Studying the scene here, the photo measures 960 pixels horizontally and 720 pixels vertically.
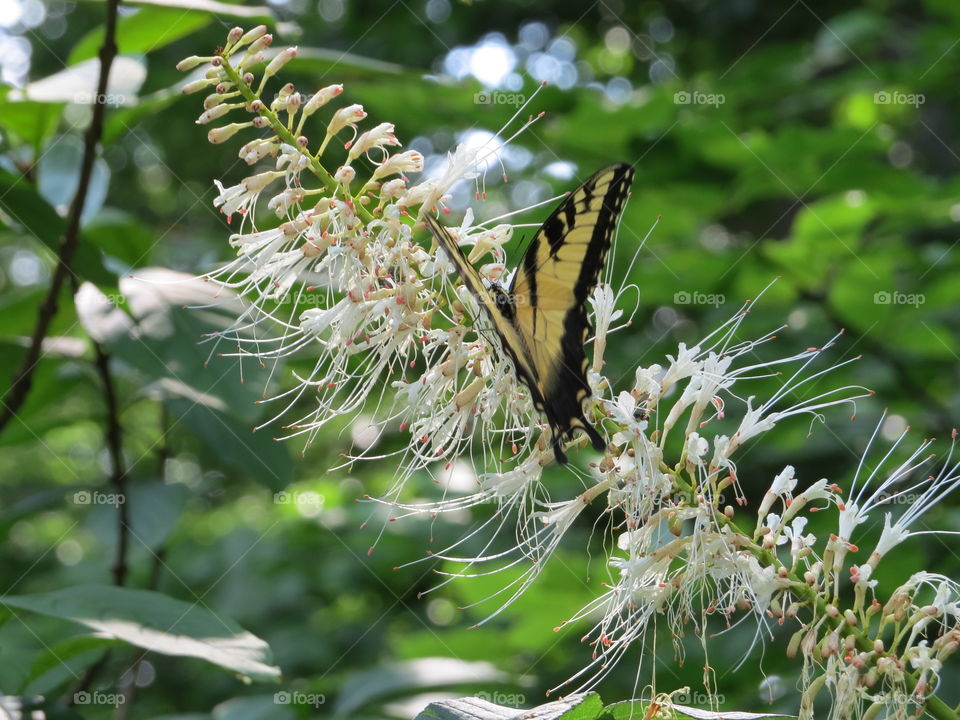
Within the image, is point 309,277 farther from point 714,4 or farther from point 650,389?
point 714,4

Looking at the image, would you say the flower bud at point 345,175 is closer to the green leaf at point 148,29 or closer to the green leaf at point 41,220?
the green leaf at point 41,220

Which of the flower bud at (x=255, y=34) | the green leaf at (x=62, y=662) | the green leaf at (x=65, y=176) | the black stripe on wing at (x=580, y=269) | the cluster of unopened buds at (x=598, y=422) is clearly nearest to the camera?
the cluster of unopened buds at (x=598, y=422)

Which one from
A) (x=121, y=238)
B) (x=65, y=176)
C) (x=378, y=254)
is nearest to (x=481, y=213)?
(x=121, y=238)

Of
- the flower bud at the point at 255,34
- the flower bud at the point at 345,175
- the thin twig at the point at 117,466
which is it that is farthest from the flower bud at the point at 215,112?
the thin twig at the point at 117,466

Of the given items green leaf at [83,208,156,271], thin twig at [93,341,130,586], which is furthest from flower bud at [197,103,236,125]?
green leaf at [83,208,156,271]

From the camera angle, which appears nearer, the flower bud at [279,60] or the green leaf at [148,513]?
the flower bud at [279,60]

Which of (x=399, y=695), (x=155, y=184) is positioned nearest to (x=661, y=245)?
(x=399, y=695)

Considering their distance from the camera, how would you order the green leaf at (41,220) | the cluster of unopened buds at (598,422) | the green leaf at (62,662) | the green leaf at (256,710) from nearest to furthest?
the cluster of unopened buds at (598,422), the green leaf at (62,662), the green leaf at (41,220), the green leaf at (256,710)
